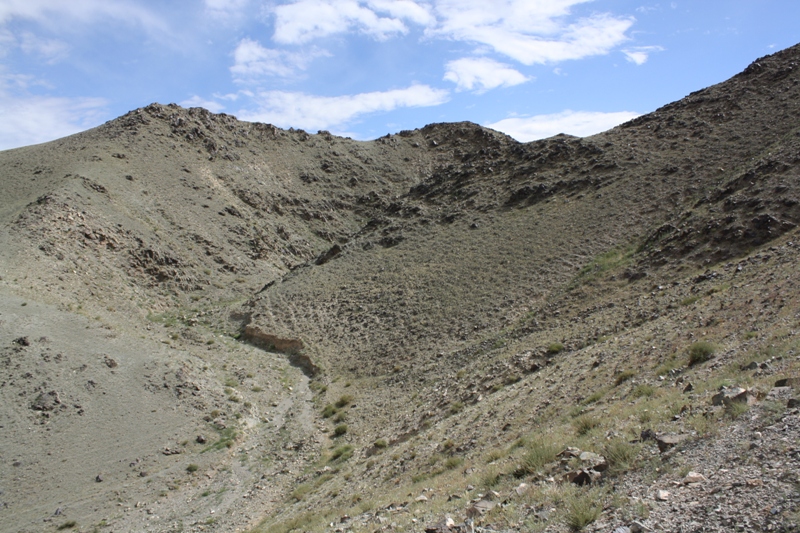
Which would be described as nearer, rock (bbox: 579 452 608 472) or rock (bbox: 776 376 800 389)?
rock (bbox: 579 452 608 472)

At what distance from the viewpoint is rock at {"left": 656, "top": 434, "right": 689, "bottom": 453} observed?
8.65 m

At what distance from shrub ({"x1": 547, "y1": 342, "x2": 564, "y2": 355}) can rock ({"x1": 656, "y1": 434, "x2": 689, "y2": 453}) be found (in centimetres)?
1108

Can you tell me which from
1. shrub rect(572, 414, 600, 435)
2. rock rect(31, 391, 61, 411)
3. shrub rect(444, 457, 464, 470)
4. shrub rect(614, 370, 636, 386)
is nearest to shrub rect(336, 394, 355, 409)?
rock rect(31, 391, 61, 411)

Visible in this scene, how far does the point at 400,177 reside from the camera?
74188 mm

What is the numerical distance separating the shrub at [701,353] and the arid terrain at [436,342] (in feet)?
0.19

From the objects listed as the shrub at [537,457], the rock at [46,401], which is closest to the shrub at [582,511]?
the shrub at [537,457]

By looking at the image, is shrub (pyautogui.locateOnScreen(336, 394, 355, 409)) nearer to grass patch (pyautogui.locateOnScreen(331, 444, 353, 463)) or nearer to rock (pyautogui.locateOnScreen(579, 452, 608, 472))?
grass patch (pyautogui.locateOnScreen(331, 444, 353, 463))

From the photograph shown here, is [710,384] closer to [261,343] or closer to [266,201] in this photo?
[261,343]

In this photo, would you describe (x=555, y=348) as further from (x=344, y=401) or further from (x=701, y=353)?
(x=344, y=401)

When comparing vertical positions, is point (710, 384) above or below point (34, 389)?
below

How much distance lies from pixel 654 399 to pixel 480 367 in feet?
37.0

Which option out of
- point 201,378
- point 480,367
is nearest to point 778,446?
point 480,367

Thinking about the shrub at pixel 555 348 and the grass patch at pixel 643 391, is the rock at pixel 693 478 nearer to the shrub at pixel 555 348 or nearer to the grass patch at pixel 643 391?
the grass patch at pixel 643 391

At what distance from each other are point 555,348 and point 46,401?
1981 cm
